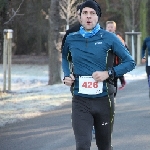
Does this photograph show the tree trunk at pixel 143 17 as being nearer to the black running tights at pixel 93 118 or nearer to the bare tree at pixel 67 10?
the bare tree at pixel 67 10

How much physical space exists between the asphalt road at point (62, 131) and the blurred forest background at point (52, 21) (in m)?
7.04

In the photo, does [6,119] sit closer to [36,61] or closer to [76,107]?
[76,107]

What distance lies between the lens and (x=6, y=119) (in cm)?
1198

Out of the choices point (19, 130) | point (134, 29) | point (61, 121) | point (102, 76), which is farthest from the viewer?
point (134, 29)

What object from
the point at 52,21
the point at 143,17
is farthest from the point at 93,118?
the point at 143,17

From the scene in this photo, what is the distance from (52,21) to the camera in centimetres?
2247

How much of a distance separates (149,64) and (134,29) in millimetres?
29978

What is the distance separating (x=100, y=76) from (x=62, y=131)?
180 inches

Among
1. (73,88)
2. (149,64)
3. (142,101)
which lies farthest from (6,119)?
(73,88)

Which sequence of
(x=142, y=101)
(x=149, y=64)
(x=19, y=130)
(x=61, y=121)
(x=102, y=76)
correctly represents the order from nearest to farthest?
1. (x=102, y=76)
2. (x=19, y=130)
3. (x=61, y=121)
4. (x=149, y=64)
5. (x=142, y=101)

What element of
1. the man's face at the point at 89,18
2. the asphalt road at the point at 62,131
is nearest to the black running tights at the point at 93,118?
the man's face at the point at 89,18

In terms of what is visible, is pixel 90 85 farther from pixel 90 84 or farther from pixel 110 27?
pixel 110 27

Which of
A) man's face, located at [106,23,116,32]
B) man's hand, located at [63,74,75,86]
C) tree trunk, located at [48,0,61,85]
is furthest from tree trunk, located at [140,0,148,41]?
man's hand, located at [63,74,75,86]

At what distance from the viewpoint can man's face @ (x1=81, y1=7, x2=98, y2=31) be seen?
5.87 m
